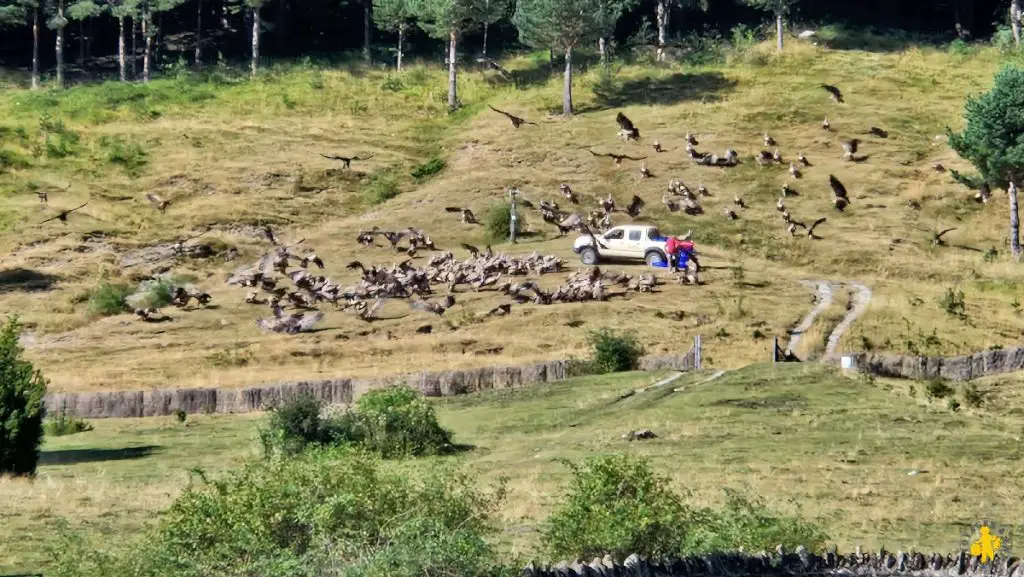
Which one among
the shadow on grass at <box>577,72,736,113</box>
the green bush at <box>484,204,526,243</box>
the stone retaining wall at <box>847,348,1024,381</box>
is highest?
the shadow on grass at <box>577,72,736,113</box>

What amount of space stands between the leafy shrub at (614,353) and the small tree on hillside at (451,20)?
137ft

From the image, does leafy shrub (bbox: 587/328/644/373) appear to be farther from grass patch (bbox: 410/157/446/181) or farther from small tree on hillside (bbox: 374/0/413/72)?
small tree on hillside (bbox: 374/0/413/72)

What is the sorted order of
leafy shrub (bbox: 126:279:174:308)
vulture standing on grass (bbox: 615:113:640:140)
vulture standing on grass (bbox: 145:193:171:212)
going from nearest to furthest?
leafy shrub (bbox: 126:279:174:308)
vulture standing on grass (bbox: 145:193:171:212)
vulture standing on grass (bbox: 615:113:640:140)

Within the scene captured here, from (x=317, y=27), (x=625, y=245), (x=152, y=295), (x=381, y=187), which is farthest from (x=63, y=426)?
(x=317, y=27)

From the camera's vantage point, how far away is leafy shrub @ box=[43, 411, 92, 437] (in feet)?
153

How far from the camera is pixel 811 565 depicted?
2286cm

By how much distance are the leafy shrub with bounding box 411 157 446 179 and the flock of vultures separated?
6522 mm

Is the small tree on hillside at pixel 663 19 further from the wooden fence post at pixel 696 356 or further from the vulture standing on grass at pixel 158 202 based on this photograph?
the wooden fence post at pixel 696 356

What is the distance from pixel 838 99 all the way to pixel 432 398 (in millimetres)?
43249

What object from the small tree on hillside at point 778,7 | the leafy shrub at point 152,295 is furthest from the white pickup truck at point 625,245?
the small tree on hillside at point 778,7

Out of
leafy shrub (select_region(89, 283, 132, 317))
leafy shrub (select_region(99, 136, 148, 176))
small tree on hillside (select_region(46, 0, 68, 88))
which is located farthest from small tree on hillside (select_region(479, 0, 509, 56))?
leafy shrub (select_region(89, 283, 132, 317))

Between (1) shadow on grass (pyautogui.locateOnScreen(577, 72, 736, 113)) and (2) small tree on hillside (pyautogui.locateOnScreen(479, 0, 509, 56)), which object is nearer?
(1) shadow on grass (pyautogui.locateOnScreen(577, 72, 736, 113))

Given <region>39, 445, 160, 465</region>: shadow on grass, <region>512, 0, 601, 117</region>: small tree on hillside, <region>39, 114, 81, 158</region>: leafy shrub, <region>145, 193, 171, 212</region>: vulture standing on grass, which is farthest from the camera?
<region>512, 0, 601, 117</region>: small tree on hillside

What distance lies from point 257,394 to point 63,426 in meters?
5.33
